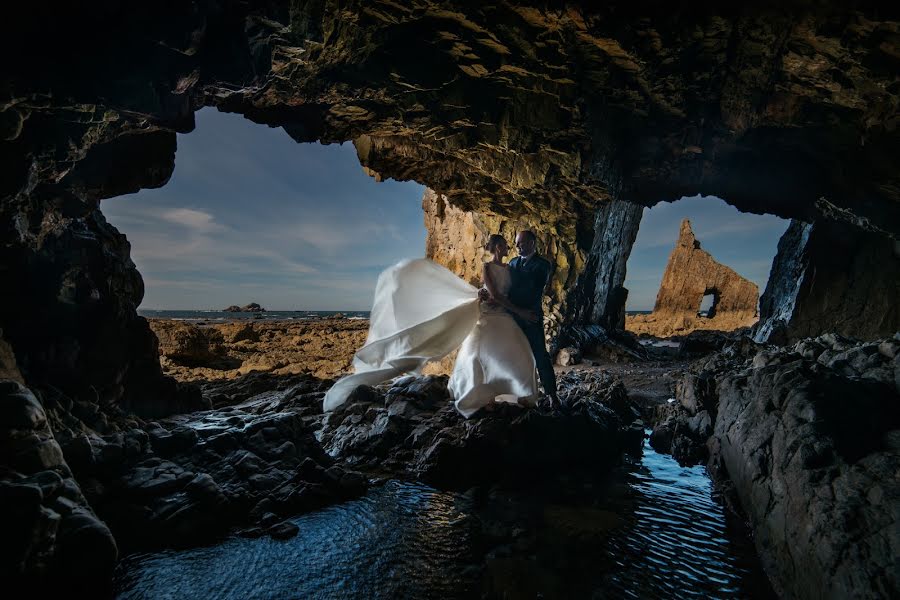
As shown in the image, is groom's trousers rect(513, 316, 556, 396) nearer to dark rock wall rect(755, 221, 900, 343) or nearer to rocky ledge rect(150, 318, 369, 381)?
rocky ledge rect(150, 318, 369, 381)

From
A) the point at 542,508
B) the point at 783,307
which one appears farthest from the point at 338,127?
the point at 783,307

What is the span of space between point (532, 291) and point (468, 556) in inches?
129

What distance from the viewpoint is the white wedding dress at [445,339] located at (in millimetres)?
5254

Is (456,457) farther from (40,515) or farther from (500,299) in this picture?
(40,515)

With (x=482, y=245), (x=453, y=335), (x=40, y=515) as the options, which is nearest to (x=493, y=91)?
(x=453, y=335)

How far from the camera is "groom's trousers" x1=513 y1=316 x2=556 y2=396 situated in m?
5.48

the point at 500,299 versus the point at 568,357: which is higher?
the point at 500,299

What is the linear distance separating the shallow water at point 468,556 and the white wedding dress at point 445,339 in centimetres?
140

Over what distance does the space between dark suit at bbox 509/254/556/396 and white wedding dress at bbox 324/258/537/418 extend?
4.6 inches

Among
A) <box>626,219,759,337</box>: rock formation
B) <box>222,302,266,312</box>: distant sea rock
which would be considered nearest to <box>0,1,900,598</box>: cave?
<box>626,219,759,337</box>: rock formation

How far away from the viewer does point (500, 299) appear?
5.38 metres

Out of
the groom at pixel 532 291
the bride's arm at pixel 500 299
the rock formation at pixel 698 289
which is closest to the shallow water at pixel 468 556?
the groom at pixel 532 291

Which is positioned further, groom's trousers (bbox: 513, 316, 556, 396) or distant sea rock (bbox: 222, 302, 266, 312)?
distant sea rock (bbox: 222, 302, 266, 312)

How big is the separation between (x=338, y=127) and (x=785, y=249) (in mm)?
16952
